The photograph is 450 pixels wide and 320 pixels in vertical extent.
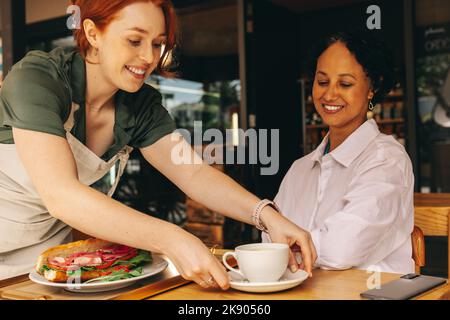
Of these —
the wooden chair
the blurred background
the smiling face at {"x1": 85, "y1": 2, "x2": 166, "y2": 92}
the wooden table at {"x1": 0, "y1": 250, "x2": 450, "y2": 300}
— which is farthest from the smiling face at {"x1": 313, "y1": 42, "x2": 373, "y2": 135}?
the blurred background

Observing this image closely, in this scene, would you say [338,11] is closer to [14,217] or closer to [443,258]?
[443,258]

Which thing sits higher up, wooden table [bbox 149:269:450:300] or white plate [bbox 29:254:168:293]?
white plate [bbox 29:254:168:293]

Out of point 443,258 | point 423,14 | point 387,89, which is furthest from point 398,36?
point 387,89

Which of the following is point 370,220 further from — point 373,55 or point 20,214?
point 20,214

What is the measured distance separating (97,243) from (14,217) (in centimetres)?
33

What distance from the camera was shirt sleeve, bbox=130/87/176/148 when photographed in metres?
1.44

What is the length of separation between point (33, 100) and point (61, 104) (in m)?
0.10

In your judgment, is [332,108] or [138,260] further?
[332,108]

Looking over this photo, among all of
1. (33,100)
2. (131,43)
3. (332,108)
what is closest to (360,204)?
(332,108)

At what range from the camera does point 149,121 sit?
145 centimetres

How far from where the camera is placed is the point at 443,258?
174 inches

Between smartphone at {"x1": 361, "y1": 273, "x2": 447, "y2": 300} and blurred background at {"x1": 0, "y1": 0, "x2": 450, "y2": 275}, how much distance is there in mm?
3299

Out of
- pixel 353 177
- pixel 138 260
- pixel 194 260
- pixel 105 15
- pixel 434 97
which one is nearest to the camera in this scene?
pixel 194 260

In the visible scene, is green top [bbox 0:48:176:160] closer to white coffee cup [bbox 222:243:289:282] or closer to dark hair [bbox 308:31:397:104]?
white coffee cup [bbox 222:243:289:282]
